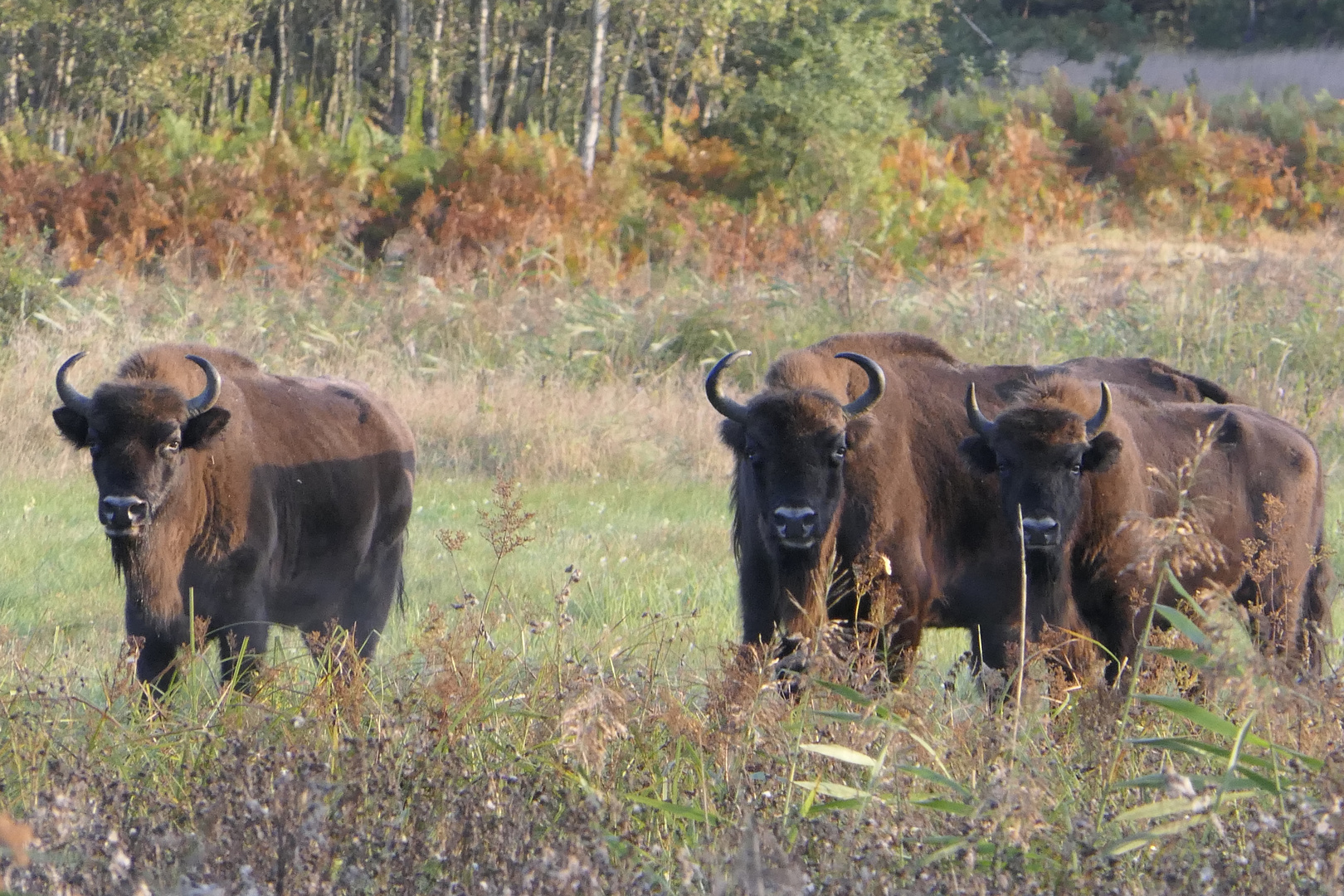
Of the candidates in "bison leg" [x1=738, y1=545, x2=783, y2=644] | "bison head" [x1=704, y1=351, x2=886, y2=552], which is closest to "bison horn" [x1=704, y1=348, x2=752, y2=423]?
"bison head" [x1=704, y1=351, x2=886, y2=552]

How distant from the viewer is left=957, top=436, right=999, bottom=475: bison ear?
20.9ft

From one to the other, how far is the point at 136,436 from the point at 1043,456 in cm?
366

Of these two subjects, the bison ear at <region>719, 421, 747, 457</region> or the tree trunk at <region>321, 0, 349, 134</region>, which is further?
the tree trunk at <region>321, 0, 349, 134</region>

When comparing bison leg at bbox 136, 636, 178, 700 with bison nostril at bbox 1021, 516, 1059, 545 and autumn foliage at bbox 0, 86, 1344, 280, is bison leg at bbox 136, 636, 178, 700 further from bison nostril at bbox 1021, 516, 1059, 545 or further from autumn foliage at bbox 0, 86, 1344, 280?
autumn foliage at bbox 0, 86, 1344, 280

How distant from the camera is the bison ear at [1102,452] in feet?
20.6

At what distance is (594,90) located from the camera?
2488 centimetres

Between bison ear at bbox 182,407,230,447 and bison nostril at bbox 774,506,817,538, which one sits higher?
bison nostril at bbox 774,506,817,538

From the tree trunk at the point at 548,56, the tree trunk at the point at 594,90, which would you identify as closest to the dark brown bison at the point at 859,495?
the tree trunk at the point at 594,90

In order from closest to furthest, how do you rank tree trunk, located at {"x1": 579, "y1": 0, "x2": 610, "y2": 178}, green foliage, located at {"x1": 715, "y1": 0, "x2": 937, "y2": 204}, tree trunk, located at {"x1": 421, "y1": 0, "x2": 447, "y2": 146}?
→ green foliage, located at {"x1": 715, "y1": 0, "x2": 937, "y2": 204} → tree trunk, located at {"x1": 579, "y1": 0, "x2": 610, "y2": 178} → tree trunk, located at {"x1": 421, "y1": 0, "x2": 447, "y2": 146}

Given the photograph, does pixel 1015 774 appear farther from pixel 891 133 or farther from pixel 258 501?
pixel 891 133

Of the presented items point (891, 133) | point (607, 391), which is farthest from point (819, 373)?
point (891, 133)

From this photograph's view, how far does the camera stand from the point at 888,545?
6445mm

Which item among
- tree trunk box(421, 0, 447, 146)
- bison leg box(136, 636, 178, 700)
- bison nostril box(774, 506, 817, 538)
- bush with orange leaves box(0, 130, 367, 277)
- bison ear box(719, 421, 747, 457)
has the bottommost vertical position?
bush with orange leaves box(0, 130, 367, 277)

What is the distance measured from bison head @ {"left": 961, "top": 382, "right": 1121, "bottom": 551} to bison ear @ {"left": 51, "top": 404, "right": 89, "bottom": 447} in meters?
3.67
